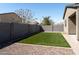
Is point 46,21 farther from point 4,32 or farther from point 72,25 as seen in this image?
point 4,32

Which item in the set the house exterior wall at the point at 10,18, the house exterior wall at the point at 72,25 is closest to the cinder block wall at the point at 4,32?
the house exterior wall at the point at 72,25

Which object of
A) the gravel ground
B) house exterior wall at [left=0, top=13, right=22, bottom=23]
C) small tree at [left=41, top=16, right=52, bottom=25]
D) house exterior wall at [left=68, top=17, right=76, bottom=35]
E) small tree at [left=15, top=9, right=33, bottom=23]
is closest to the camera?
the gravel ground

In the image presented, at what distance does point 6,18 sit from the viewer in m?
34.4

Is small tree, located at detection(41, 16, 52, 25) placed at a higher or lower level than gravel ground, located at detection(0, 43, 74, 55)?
higher

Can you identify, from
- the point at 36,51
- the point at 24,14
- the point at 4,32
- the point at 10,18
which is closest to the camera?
the point at 36,51

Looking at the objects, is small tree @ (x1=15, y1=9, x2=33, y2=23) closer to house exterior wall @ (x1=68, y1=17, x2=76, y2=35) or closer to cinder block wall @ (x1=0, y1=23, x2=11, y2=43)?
house exterior wall @ (x1=68, y1=17, x2=76, y2=35)

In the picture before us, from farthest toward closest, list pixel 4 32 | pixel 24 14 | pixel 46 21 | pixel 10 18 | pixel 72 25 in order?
pixel 46 21
pixel 24 14
pixel 10 18
pixel 72 25
pixel 4 32

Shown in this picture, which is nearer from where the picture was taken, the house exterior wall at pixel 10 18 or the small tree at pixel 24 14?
the house exterior wall at pixel 10 18

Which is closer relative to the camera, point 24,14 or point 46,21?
point 24,14

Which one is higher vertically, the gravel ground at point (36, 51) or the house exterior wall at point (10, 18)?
the house exterior wall at point (10, 18)

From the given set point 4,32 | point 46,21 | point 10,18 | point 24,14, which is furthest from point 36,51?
point 46,21

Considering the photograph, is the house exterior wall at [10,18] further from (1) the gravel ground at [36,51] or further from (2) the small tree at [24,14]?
(1) the gravel ground at [36,51]

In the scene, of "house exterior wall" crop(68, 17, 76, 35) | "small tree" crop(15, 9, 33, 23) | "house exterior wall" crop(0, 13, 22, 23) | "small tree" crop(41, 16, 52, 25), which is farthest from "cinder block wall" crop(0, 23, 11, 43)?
"small tree" crop(41, 16, 52, 25)
